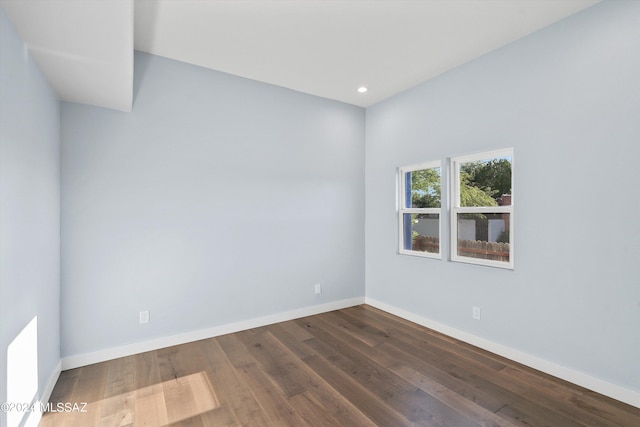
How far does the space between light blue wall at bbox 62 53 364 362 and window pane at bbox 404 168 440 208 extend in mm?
815

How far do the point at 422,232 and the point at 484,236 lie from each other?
0.81 m

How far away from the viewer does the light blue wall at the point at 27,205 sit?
1.52 metres

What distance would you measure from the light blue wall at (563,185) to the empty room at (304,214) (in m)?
0.02

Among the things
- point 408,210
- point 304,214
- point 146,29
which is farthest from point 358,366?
point 146,29

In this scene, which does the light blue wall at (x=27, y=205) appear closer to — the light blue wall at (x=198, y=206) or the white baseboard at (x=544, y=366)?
the light blue wall at (x=198, y=206)

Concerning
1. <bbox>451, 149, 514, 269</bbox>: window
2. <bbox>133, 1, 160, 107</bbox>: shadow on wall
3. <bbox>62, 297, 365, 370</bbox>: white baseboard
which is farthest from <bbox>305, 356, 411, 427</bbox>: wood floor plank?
<bbox>133, 1, 160, 107</bbox>: shadow on wall

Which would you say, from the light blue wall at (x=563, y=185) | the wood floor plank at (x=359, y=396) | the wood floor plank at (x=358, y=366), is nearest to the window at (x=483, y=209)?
the light blue wall at (x=563, y=185)

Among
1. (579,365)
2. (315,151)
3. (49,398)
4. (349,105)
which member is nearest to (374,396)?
(579,365)

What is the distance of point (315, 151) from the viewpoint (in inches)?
159

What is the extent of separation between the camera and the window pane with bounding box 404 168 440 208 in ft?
11.9

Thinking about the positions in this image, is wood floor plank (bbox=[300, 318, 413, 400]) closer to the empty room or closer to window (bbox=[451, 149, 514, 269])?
the empty room

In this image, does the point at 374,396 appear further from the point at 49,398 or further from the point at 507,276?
the point at 49,398

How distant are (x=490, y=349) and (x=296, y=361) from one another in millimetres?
1845

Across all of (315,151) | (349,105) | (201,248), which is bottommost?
(201,248)
